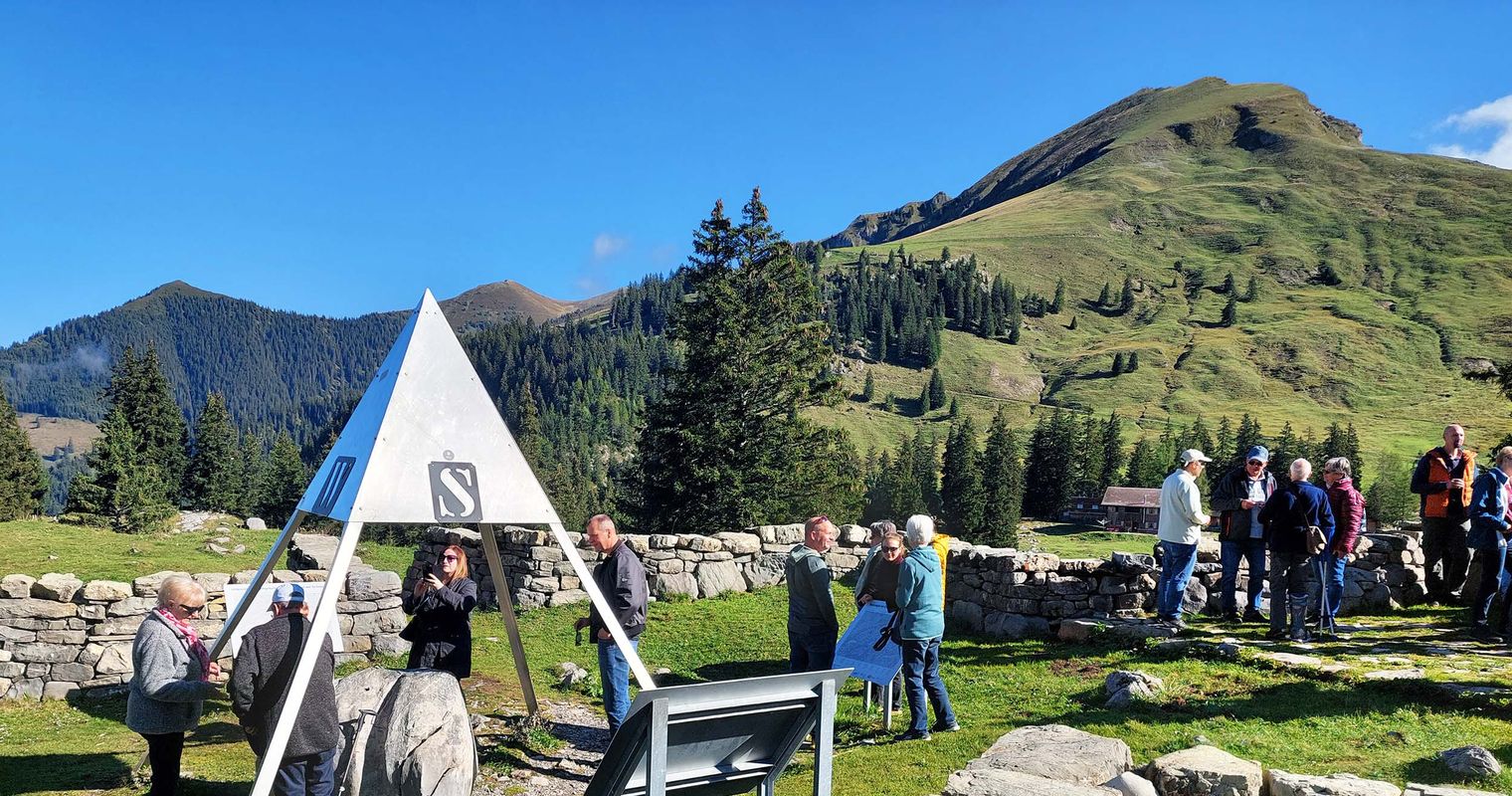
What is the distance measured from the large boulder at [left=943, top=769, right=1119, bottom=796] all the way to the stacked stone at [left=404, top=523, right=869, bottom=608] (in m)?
10.3

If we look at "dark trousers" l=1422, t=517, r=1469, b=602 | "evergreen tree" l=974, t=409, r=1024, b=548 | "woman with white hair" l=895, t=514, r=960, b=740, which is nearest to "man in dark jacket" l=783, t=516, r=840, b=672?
"woman with white hair" l=895, t=514, r=960, b=740

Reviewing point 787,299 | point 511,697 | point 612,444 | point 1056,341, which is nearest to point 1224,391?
point 1056,341

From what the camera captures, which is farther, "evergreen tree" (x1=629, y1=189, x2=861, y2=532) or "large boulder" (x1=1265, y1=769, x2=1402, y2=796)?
"evergreen tree" (x1=629, y1=189, x2=861, y2=532)

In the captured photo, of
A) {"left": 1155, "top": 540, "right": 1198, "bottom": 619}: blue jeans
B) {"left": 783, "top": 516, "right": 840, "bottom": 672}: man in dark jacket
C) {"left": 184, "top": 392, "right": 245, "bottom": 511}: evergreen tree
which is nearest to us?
{"left": 783, "top": 516, "right": 840, "bottom": 672}: man in dark jacket

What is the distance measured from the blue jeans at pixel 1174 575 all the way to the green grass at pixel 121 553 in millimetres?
15234

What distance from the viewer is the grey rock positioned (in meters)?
6.14

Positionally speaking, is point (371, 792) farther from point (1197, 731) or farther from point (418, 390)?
point (1197, 731)

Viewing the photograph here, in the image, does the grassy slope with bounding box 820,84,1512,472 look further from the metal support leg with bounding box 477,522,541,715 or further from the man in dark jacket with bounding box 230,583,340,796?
the man in dark jacket with bounding box 230,583,340,796

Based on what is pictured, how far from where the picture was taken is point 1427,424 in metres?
125

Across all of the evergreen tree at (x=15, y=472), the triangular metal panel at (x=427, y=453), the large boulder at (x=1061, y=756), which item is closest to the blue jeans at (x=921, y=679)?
the large boulder at (x=1061, y=756)

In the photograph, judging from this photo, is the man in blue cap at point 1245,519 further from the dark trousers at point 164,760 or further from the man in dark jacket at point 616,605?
the dark trousers at point 164,760

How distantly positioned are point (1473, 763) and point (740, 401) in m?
25.4

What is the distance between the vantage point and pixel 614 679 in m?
7.66

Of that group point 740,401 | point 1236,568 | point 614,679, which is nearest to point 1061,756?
point 614,679
